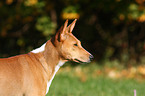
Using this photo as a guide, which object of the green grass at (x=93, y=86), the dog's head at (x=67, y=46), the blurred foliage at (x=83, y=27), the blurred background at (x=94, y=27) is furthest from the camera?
the blurred foliage at (x=83, y=27)

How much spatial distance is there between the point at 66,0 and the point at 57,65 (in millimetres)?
6677

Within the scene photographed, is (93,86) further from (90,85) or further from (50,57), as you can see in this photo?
(50,57)

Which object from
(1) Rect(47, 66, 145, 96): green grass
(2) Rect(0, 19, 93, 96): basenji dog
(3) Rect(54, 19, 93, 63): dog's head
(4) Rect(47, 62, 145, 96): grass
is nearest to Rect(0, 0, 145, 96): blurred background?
(4) Rect(47, 62, 145, 96): grass

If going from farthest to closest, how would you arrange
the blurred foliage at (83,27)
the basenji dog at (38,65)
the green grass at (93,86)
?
the blurred foliage at (83,27), the green grass at (93,86), the basenji dog at (38,65)

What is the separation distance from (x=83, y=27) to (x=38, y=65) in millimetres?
10129

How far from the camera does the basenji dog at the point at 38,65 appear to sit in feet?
14.1

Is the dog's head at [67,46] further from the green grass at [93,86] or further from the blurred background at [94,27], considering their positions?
the blurred background at [94,27]

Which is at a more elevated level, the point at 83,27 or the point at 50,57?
the point at 50,57

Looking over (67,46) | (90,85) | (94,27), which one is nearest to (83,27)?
(94,27)

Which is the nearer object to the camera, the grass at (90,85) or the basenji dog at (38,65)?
the basenji dog at (38,65)

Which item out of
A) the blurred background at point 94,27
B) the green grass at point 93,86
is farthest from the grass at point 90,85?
the blurred background at point 94,27

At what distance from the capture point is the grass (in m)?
7.52

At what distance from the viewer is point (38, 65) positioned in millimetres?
4789

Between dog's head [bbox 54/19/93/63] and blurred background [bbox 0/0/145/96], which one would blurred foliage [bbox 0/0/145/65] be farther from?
dog's head [bbox 54/19/93/63]
